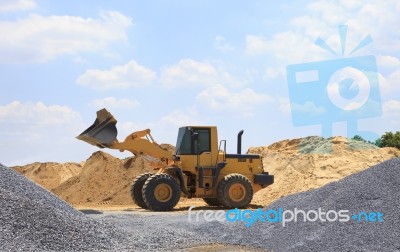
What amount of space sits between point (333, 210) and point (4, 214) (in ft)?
20.9

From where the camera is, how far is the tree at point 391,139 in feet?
123

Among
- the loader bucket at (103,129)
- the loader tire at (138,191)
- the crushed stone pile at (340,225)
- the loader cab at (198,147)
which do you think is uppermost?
the loader bucket at (103,129)

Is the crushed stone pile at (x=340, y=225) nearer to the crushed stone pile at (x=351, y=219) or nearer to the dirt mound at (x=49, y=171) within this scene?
the crushed stone pile at (x=351, y=219)

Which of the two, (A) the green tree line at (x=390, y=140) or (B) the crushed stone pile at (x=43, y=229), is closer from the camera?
(B) the crushed stone pile at (x=43, y=229)

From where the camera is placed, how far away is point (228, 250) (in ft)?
35.3

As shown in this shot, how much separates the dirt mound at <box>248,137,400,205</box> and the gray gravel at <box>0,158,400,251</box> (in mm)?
9833

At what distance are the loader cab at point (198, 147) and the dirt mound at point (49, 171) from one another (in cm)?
1837

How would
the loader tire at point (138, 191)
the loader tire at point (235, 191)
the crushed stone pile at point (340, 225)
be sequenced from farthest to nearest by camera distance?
the loader tire at point (138, 191) → the loader tire at point (235, 191) → the crushed stone pile at point (340, 225)

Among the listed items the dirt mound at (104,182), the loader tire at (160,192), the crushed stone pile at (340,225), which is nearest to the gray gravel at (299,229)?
the crushed stone pile at (340,225)

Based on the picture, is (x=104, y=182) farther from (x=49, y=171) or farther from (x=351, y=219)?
(x=351, y=219)

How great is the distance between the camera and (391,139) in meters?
38.0

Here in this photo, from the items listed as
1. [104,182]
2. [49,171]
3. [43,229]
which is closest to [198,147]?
[43,229]

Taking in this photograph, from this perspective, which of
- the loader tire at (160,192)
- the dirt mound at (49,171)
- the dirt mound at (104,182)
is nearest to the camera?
the loader tire at (160,192)

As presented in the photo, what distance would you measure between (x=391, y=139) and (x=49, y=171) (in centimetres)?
2246
